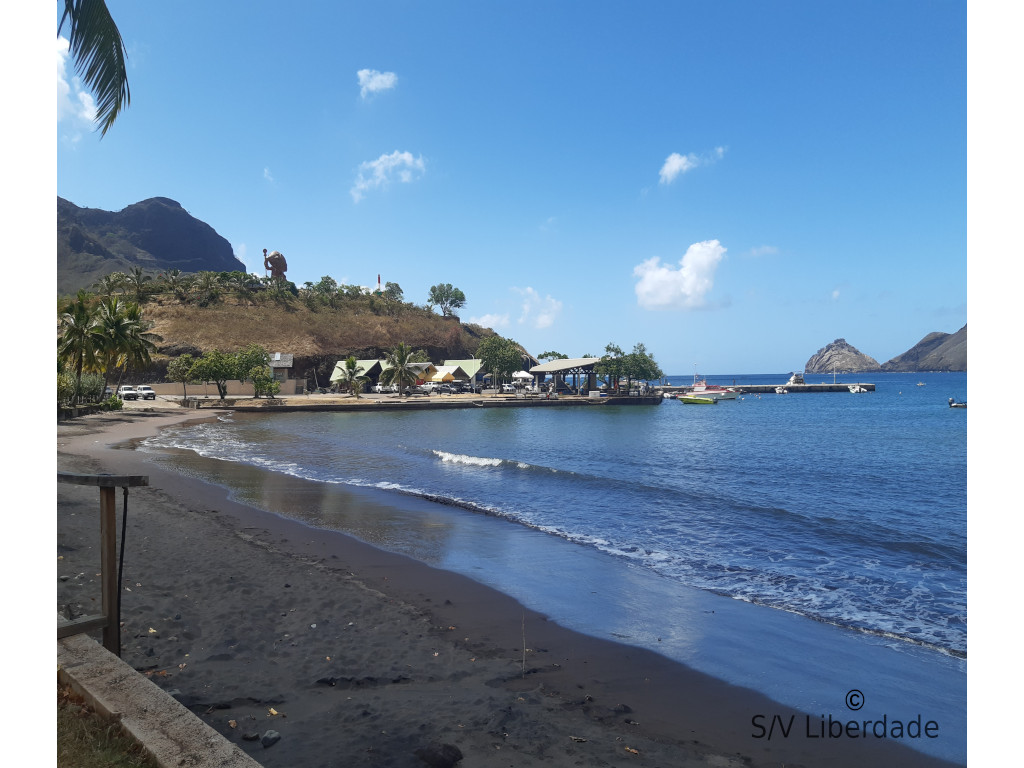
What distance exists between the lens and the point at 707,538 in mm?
12211

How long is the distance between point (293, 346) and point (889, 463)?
8147 centimetres

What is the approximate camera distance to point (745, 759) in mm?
4289

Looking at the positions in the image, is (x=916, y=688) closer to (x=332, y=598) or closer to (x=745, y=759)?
(x=745, y=759)

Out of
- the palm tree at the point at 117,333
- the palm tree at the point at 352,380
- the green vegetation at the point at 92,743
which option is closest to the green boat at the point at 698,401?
the palm tree at the point at 352,380

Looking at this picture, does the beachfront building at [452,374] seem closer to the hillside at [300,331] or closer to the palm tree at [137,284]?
the hillside at [300,331]

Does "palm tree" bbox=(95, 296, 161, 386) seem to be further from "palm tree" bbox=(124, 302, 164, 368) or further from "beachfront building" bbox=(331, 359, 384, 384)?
"beachfront building" bbox=(331, 359, 384, 384)

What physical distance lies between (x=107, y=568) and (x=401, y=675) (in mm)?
2432

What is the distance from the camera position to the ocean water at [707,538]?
21.1 feet

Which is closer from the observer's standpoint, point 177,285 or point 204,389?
point 204,389

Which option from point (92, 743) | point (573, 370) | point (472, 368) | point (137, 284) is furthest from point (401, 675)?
point (137, 284)

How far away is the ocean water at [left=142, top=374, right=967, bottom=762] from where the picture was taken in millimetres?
6426

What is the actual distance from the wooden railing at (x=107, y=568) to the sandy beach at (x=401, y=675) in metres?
0.62

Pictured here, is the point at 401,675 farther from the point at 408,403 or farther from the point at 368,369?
the point at 368,369

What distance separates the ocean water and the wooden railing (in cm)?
470
